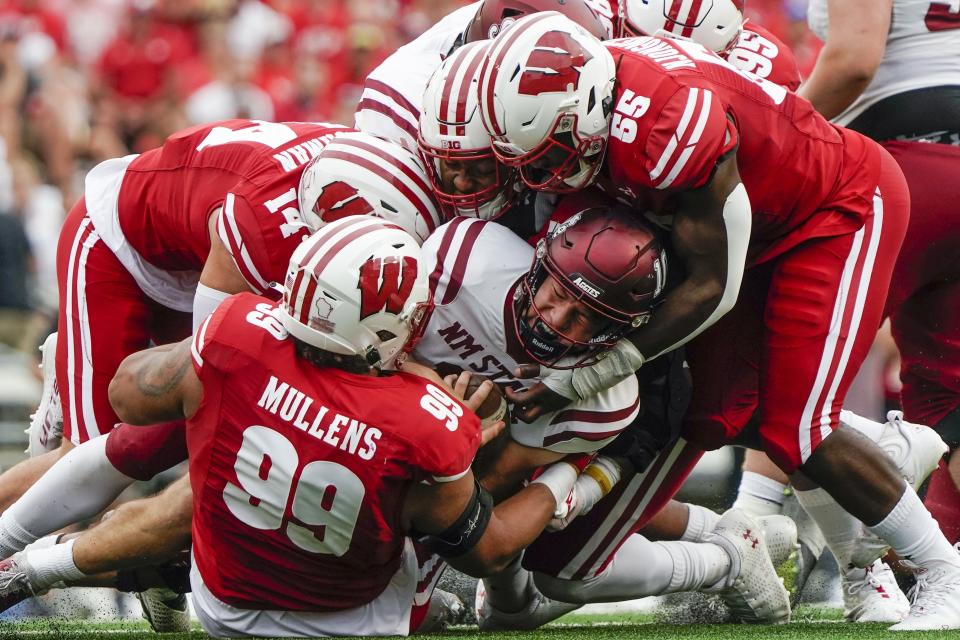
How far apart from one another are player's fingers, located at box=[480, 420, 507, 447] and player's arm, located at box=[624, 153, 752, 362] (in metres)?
0.42

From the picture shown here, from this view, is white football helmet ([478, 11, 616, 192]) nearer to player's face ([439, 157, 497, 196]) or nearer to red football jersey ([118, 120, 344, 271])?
player's face ([439, 157, 497, 196])

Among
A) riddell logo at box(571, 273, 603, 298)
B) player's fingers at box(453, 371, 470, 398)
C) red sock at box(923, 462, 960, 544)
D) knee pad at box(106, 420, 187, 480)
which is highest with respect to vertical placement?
riddell logo at box(571, 273, 603, 298)

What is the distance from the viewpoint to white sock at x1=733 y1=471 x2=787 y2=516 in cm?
516

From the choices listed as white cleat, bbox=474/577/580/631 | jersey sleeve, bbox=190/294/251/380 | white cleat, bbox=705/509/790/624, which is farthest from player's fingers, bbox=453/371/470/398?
white cleat, bbox=705/509/790/624

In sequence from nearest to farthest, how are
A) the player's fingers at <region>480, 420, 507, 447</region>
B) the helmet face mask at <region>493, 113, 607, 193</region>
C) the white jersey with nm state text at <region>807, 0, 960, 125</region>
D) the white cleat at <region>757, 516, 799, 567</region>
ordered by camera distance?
1. the helmet face mask at <region>493, 113, 607, 193</region>
2. the player's fingers at <region>480, 420, 507, 447</region>
3. the white jersey with nm state text at <region>807, 0, 960, 125</region>
4. the white cleat at <region>757, 516, 799, 567</region>

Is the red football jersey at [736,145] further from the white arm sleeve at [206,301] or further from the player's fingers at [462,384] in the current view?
the white arm sleeve at [206,301]

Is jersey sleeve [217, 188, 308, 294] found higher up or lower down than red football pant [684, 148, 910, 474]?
higher up

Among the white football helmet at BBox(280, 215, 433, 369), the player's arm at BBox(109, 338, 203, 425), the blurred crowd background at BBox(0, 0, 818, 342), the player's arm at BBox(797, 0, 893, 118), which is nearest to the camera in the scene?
the white football helmet at BBox(280, 215, 433, 369)

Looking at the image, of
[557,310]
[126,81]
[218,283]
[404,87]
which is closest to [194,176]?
[218,283]

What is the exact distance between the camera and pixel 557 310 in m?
3.78

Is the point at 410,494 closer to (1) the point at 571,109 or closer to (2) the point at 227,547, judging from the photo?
(2) the point at 227,547

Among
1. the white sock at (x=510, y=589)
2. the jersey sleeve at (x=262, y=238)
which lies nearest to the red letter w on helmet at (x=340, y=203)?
the jersey sleeve at (x=262, y=238)

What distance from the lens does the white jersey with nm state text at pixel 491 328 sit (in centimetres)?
380

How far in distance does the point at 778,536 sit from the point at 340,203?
2.13 m
